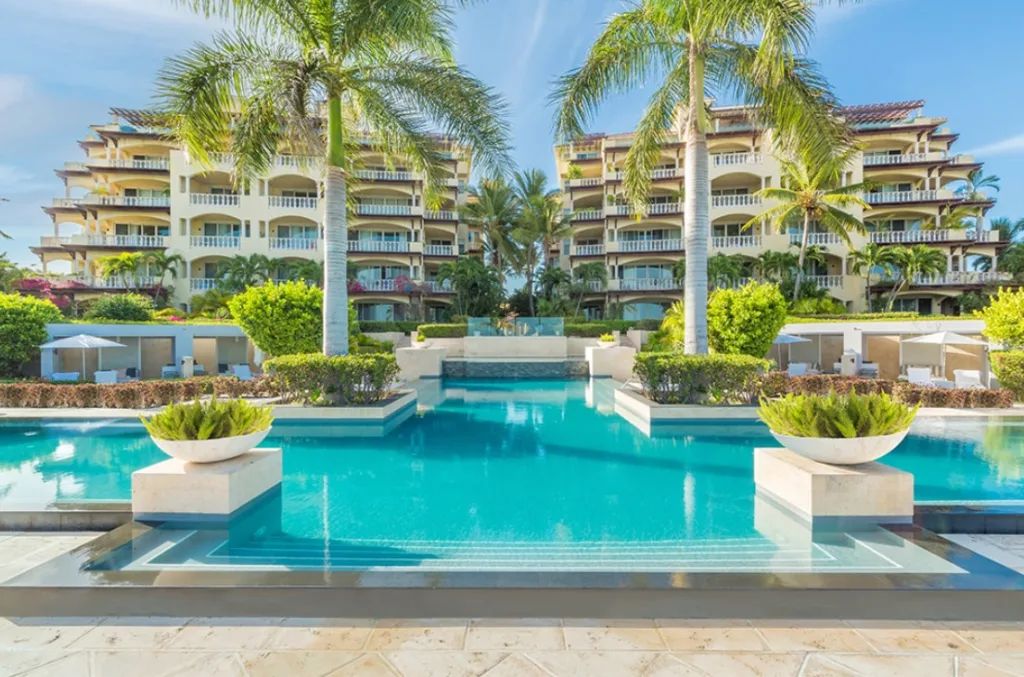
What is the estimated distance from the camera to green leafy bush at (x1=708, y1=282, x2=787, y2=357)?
13.3 m

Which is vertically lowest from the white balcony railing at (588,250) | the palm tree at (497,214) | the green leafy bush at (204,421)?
the green leafy bush at (204,421)

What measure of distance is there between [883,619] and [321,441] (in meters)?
8.98

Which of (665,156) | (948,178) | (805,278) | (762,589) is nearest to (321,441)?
(762,589)

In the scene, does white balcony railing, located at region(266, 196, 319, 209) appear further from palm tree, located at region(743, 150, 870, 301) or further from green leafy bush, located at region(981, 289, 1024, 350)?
green leafy bush, located at region(981, 289, 1024, 350)

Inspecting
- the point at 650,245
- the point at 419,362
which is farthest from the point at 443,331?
the point at 650,245

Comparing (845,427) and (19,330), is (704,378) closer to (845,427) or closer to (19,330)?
(845,427)

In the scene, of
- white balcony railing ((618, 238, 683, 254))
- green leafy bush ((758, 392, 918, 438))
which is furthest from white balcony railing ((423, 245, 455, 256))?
green leafy bush ((758, 392, 918, 438))

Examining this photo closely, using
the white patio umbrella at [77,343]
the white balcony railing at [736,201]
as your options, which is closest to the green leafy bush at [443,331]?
the white patio umbrella at [77,343]

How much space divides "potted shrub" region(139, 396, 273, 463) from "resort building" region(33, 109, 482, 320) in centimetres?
2906

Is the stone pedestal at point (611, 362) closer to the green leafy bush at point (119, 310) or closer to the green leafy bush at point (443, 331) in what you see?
the green leafy bush at point (443, 331)

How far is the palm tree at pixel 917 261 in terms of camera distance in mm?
31641

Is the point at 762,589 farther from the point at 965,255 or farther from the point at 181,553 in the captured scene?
the point at 965,255

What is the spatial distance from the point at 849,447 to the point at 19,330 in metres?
24.0

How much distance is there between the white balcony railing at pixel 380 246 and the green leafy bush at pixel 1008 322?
3246 cm
